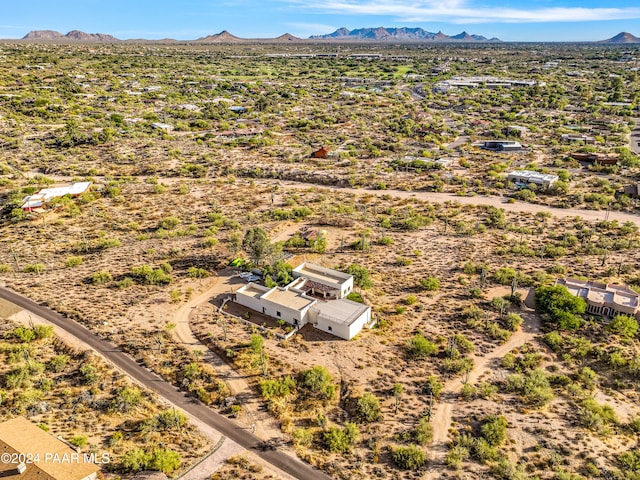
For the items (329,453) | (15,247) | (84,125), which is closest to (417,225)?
(329,453)

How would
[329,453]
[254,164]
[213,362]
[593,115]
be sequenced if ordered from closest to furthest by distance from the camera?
[329,453] < [213,362] < [254,164] < [593,115]

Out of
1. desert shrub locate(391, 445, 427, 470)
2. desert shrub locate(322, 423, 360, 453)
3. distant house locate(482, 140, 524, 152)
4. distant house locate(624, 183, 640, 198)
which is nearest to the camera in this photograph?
desert shrub locate(391, 445, 427, 470)

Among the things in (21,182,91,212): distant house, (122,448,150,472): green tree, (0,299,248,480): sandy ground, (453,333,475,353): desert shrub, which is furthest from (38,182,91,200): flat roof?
(453,333,475,353): desert shrub

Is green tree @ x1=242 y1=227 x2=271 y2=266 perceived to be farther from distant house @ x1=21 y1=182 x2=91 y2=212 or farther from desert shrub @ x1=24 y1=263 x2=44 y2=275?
distant house @ x1=21 y1=182 x2=91 y2=212

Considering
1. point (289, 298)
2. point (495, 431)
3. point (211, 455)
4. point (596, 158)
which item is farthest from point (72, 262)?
point (596, 158)

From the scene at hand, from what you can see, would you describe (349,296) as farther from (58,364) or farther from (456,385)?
(58,364)

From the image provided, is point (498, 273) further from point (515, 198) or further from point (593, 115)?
point (593, 115)
